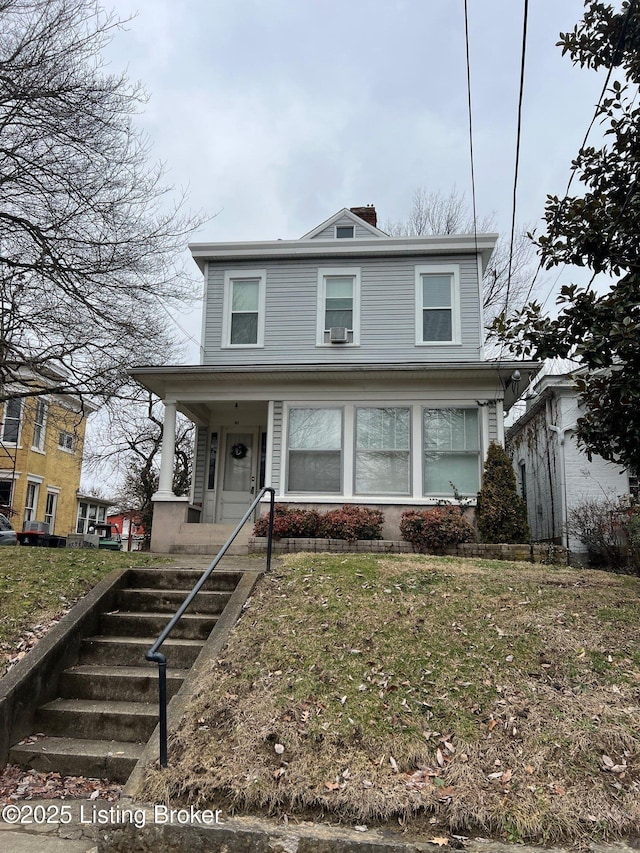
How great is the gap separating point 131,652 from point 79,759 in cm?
122

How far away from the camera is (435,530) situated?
1016 cm

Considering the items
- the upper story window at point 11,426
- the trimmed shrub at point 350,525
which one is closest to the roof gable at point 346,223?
the trimmed shrub at point 350,525

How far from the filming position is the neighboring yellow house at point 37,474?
2308cm

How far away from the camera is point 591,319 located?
5859 mm

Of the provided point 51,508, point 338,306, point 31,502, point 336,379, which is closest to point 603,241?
point 336,379

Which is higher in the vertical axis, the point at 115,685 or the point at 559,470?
Result: the point at 559,470

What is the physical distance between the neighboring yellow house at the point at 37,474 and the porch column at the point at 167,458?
10685 mm

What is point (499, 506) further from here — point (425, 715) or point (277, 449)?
point (425, 715)

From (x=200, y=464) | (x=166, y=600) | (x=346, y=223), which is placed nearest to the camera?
(x=166, y=600)

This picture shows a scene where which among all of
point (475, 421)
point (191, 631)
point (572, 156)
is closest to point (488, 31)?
point (572, 156)

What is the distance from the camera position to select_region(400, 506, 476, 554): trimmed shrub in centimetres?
1014

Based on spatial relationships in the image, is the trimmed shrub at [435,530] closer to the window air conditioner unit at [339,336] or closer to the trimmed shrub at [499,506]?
the trimmed shrub at [499,506]

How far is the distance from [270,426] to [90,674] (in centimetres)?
719

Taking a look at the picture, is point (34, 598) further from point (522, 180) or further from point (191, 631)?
point (522, 180)
